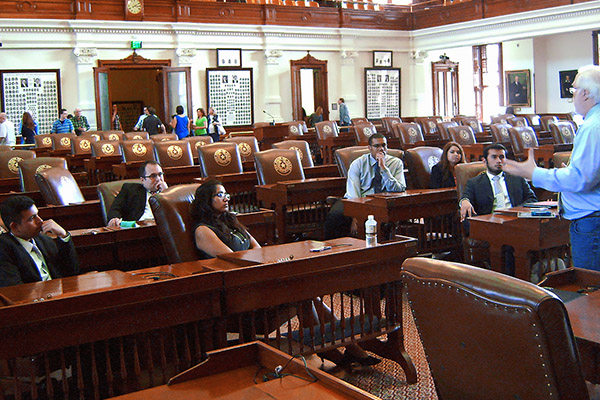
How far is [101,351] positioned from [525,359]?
1735 millimetres

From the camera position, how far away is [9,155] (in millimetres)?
8312

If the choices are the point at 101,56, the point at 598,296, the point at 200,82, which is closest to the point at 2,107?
the point at 101,56

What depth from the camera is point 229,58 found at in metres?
17.0

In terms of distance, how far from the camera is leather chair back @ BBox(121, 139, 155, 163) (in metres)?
8.54

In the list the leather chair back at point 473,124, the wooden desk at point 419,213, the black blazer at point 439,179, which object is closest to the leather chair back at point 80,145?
the black blazer at point 439,179

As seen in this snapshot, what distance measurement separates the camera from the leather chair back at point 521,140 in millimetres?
10133

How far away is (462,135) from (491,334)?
9.89 metres

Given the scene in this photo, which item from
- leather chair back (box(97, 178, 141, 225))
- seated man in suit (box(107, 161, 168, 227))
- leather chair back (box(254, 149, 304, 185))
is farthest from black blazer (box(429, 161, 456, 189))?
leather chair back (box(97, 178, 141, 225))

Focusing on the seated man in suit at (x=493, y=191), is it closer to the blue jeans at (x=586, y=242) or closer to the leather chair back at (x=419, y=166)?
the leather chair back at (x=419, y=166)

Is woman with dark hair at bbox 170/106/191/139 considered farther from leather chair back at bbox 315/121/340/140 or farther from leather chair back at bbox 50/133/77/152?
leather chair back at bbox 315/121/340/140

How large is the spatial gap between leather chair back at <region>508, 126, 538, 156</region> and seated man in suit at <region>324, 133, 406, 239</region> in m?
4.58

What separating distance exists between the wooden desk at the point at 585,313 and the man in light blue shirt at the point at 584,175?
27.1 inches

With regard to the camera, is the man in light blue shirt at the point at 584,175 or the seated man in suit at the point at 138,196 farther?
the seated man in suit at the point at 138,196

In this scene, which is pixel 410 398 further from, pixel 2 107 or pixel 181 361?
pixel 2 107
